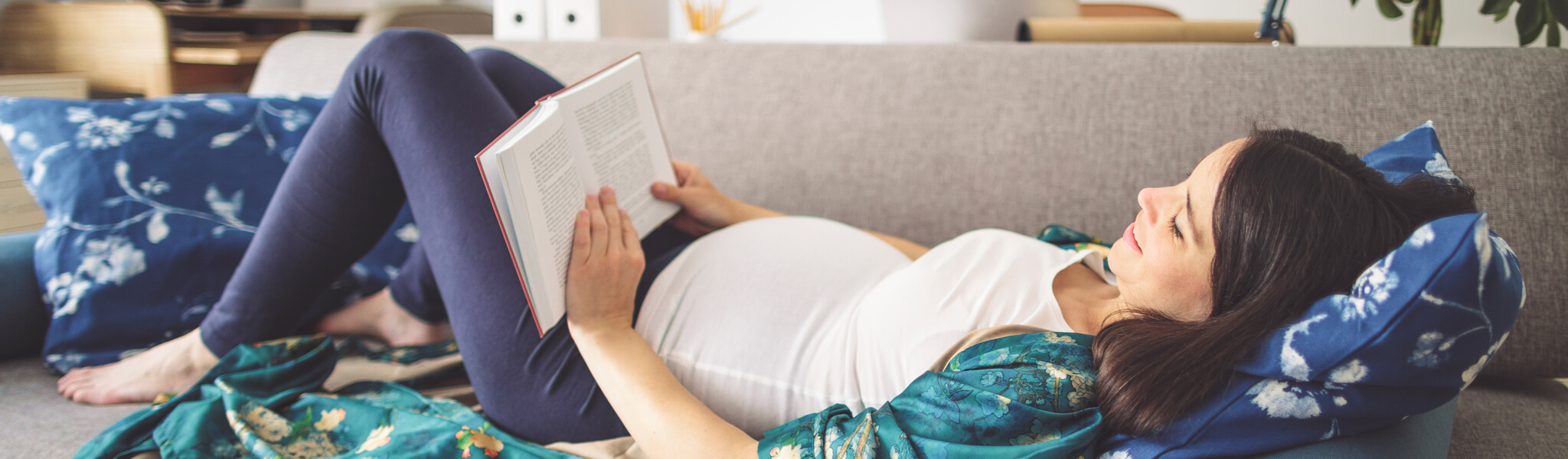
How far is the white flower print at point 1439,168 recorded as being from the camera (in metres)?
0.70

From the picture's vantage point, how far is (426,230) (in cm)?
85

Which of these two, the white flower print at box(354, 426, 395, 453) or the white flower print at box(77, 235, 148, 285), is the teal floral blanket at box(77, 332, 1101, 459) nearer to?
the white flower print at box(354, 426, 395, 453)

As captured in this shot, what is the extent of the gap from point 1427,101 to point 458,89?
4.11 ft

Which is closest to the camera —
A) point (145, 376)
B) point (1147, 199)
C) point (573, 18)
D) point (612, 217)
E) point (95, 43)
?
point (1147, 199)

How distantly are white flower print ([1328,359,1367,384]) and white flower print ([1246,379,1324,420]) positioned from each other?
2cm

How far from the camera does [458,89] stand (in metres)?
0.88

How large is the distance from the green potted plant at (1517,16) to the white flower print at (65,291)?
6.41 ft

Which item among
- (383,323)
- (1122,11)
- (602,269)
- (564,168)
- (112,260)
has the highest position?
(1122,11)

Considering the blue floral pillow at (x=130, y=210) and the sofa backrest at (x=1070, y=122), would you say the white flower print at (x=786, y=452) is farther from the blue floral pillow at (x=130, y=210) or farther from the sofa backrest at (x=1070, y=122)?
the blue floral pillow at (x=130, y=210)

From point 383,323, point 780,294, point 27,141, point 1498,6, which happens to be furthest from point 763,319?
point 1498,6

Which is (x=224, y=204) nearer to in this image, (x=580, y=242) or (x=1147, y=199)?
(x=580, y=242)

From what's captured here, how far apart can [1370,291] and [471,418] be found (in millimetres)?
838

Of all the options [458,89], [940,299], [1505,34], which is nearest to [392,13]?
[458,89]

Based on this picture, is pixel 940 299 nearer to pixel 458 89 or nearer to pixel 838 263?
pixel 838 263
